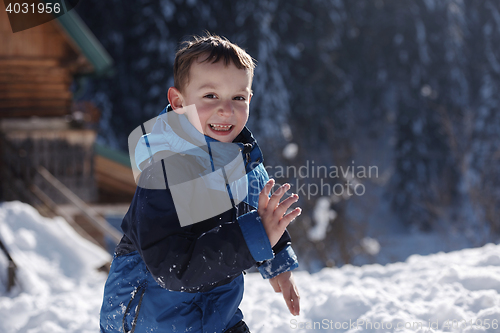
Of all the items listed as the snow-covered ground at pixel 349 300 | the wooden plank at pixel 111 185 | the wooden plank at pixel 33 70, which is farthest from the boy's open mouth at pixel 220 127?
the wooden plank at pixel 111 185

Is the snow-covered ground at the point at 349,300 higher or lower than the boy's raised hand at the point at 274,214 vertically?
lower

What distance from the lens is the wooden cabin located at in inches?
343

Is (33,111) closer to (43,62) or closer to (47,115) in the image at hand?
(47,115)

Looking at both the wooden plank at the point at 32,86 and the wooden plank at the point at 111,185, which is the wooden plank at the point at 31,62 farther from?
the wooden plank at the point at 111,185

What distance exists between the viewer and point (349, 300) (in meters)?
3.31

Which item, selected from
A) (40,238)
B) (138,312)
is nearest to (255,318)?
(138,312)

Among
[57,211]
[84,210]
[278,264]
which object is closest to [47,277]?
[84,210]

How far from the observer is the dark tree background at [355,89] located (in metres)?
16.7

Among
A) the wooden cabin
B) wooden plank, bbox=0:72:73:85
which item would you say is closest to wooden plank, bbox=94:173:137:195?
the wooden cabin

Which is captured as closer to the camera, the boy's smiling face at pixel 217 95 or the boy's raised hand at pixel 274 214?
the boy's raised hand at pixel 274 214

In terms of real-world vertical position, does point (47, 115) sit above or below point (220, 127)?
above

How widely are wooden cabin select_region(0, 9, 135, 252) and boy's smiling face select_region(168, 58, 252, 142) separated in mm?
7480

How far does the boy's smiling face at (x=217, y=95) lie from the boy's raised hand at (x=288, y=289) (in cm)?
71

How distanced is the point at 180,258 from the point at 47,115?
382 inches
